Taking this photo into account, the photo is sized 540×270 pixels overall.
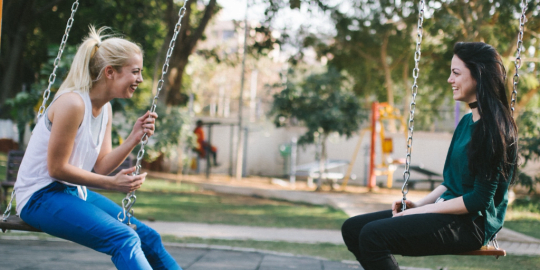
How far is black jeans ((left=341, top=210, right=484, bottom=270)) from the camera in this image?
101 inches

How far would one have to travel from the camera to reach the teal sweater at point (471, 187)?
246cm

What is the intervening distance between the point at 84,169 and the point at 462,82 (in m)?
1.97

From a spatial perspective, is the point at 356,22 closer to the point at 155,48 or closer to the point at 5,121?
the point at 155,48

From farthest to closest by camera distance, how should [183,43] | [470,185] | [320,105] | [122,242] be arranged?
[183,43], [320,105], [470,185], [122,242]

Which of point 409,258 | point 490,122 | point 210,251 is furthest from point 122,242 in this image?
point 409,258

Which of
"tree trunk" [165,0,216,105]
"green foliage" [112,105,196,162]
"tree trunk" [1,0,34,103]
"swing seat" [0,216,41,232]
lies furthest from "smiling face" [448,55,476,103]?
"tree trunk" [1,0,34,103]

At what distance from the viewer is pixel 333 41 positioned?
18.1 meters

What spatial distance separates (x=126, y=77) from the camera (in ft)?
8.57

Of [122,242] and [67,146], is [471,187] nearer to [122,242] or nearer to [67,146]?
[122,242]

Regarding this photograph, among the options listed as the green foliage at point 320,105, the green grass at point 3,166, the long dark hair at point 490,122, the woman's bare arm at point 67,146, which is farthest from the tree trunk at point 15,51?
the long dark hair at point 490,122

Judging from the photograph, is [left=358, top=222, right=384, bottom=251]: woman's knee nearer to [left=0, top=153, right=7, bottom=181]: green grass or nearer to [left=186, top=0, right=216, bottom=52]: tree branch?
[left=0, top=153, right=7, bottom=181]: green grass

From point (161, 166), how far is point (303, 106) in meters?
7.12

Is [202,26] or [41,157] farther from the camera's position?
[202,26]

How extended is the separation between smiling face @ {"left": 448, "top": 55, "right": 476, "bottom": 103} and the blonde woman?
64.6 inches
